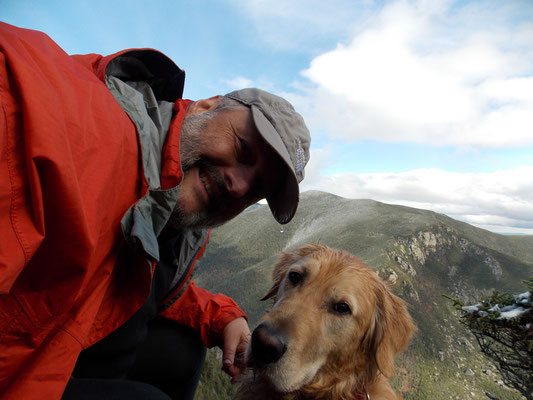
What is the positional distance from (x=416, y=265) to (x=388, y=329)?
26.1 feet

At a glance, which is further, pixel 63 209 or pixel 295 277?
pixel 295 277

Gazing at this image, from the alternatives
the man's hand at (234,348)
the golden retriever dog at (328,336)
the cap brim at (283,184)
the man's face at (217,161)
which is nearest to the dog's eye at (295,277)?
the golden retriever dog at (328,336)

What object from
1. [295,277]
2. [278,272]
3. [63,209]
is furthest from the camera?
[278,272]

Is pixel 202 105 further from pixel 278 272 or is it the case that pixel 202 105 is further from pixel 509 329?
pixel 509 329

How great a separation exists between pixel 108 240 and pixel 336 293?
2.11 meters

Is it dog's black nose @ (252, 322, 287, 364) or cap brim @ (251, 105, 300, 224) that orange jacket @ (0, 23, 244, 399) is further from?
dog's black nose @ (252, 322, 287, 364)

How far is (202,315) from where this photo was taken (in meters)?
3.08

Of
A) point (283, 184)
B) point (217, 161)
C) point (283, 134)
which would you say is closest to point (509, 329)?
point (283, 184)

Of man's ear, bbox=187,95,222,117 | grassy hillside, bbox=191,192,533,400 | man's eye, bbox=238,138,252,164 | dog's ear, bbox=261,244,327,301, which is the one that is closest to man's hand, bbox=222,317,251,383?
dog's ear, bbox=261,244,327,301

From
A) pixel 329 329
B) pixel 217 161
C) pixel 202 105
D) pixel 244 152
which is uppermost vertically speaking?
pixel 202 105

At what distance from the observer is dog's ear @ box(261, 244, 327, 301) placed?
3.51 m

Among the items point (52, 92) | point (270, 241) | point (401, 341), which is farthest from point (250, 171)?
point (270, 241)

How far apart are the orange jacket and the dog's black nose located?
0.99 meters

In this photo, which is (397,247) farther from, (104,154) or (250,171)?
(104,154)
